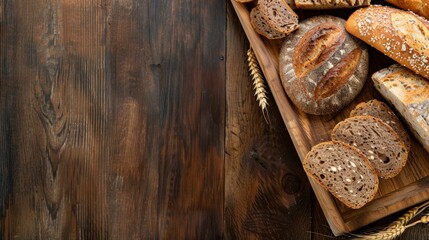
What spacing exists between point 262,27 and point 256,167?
2.13ft

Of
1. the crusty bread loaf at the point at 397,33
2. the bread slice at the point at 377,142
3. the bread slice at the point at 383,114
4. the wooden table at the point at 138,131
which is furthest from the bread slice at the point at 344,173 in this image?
the crusty bread loaf at the point at 397,33

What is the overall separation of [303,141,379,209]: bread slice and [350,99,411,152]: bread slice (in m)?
0.18

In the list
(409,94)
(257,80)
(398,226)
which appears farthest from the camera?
(257,80)

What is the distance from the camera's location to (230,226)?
97.0 inches

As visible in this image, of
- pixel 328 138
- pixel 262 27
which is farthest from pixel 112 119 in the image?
pixel 328 138

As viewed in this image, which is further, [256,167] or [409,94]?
[256,167]

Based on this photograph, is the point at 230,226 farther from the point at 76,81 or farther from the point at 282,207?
the point at 76,81

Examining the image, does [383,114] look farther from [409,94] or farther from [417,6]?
[417,6]

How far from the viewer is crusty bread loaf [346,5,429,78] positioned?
2113 millimetres

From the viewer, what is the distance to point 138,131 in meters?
2.47

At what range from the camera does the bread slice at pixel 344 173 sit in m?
2.13

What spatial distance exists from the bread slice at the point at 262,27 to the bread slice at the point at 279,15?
0.03m

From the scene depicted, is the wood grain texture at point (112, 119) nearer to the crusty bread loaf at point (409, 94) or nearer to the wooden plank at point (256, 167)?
the wooden plank at point (256, 167)

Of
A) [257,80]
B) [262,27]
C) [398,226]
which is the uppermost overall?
[262,27]
